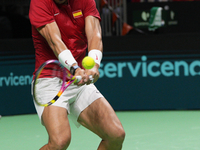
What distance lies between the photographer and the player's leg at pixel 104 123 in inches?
118

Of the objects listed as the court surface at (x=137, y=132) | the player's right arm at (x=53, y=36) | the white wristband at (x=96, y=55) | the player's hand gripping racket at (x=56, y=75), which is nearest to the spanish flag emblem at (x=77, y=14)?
the player's right arm at (x=53, y=36)

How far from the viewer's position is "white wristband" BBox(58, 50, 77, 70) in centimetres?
297

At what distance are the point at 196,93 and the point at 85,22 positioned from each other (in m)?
3.88

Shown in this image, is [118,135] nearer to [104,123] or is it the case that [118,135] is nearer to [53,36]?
[104,123]

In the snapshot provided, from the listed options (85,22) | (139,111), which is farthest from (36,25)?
(139,111)

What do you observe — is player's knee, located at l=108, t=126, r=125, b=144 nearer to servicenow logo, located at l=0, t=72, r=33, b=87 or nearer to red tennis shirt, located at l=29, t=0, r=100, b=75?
red tennis shirt, located at l=29, t=0, r=100, b=75

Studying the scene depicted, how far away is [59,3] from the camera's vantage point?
3.23 meters

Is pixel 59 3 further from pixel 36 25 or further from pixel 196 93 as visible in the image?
pixel 196 93

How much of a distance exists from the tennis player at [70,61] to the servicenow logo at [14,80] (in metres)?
3.38

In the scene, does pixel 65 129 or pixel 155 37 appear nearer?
pixel 65 129

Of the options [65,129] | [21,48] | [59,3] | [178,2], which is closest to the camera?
[65,129]

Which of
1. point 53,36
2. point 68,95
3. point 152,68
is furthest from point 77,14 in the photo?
point 152,68

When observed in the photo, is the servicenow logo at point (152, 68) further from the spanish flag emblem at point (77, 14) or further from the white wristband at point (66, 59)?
the white wristband at point (66, 59)

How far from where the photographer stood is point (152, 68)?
21.7ft
